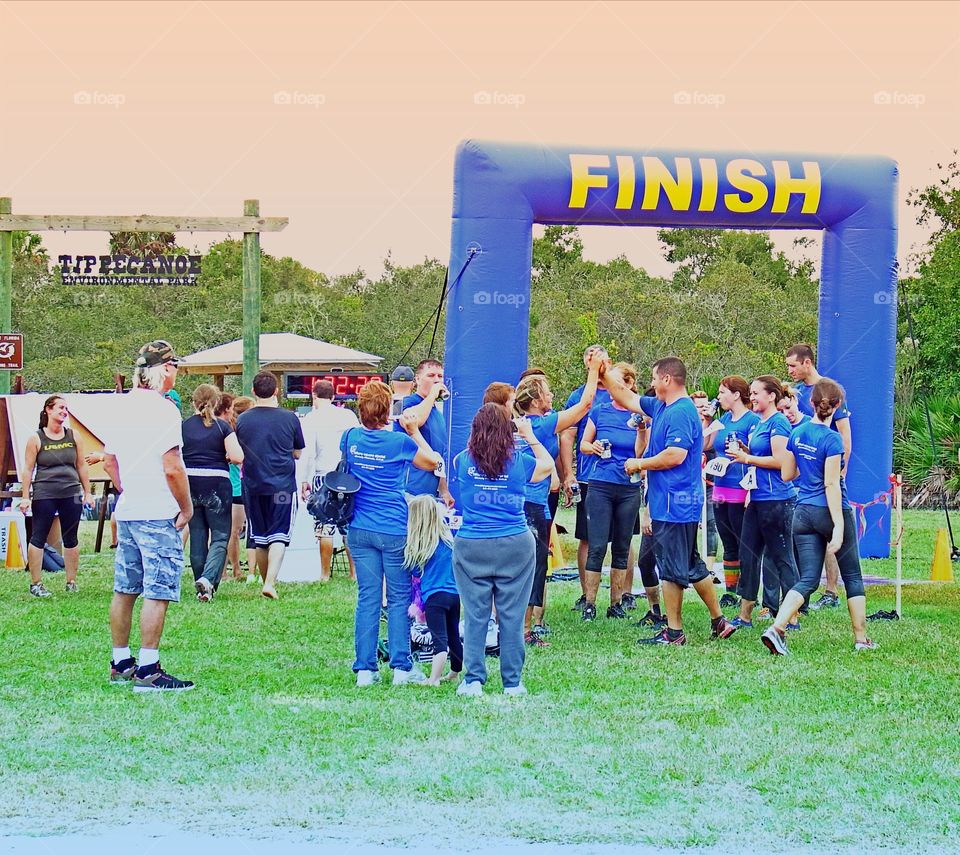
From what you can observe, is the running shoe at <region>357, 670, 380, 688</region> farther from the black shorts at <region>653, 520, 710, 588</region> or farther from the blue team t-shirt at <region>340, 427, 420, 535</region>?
the black shorts at <region>653, 520, 710, 588</region>

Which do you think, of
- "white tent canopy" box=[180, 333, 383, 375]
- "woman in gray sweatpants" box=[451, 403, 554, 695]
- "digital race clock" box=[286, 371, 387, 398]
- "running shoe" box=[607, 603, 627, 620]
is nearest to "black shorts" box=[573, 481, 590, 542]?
"running shoe" box=[607, 603, 627, 620]

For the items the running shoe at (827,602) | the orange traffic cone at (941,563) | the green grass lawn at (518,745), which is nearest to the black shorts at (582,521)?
the green grass lawn at (518,745)

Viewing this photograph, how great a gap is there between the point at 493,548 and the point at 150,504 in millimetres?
1787

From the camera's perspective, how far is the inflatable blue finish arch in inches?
465

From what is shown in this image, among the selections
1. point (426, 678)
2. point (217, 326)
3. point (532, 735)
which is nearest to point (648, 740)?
point (532, 735)

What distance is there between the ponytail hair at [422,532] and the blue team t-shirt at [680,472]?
1.74m

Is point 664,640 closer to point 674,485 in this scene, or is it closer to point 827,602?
point 674,485

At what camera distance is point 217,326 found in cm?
3353

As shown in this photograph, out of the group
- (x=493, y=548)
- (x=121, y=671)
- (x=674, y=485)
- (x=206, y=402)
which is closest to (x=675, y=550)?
(x=674, y=485)

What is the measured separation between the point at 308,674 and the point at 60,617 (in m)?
2.95

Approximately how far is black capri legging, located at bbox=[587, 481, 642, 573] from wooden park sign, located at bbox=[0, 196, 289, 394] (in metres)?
7.97

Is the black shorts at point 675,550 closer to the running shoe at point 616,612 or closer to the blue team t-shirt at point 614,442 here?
the blue team t-shirt at point 614,442

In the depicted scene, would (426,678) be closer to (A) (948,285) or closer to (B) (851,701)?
(B) (851,701)

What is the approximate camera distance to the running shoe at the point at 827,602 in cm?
977
